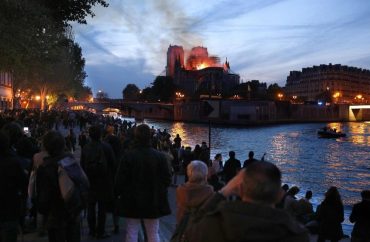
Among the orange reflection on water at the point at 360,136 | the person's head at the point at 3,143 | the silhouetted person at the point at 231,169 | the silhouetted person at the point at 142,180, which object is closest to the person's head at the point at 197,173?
the silhouetted person at the point at 142,180

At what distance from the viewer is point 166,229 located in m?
9.74

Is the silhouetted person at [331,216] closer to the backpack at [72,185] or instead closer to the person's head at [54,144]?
the backpack at [72,185]

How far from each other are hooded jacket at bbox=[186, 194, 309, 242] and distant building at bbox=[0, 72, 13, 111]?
Result: 177 feet

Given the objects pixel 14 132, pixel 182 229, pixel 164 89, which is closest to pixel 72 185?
pixel 182 229

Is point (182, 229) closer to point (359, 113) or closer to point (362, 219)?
point (362, 219)

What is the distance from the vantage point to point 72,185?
5.18 m

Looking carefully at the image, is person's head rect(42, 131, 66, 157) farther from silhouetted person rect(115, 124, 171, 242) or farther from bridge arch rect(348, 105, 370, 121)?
bridge arch rect(348, 105, 370, 121)

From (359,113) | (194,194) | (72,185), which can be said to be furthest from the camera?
(359,113)

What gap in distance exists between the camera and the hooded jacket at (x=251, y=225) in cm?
267

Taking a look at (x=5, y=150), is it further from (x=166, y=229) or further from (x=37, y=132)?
(x=37, y=132)

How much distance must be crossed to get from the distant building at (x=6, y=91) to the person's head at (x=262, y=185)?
53860 mm

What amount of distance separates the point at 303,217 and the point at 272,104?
403 feet

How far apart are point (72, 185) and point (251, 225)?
9.69 feet

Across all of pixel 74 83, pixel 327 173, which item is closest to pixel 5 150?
pixel 327 173
